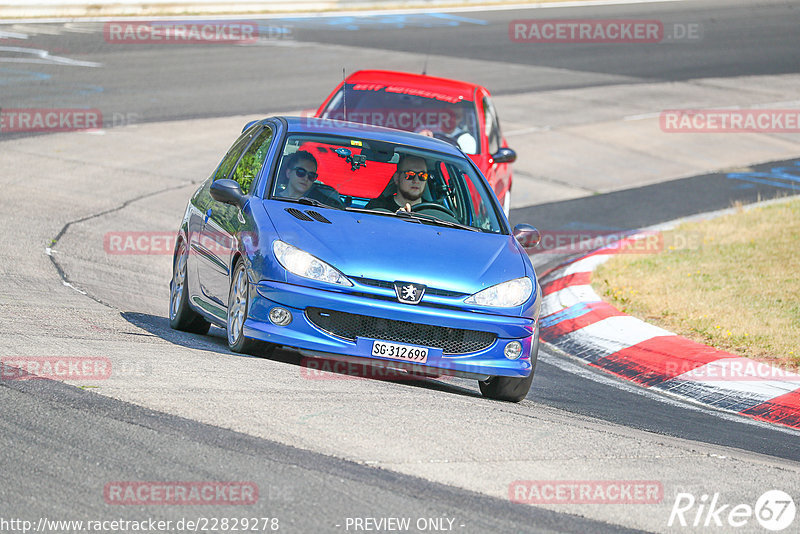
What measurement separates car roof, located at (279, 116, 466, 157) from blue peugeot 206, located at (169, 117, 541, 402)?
0.06 feet

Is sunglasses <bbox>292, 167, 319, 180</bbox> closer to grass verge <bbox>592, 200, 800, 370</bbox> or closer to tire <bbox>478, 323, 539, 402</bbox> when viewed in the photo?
tire <bbox>478, 323, 539, 402</bbox>

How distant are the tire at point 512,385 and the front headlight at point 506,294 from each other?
26 centimetres

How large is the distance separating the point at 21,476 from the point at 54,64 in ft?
62.7

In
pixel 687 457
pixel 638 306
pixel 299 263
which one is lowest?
pixel 638 306

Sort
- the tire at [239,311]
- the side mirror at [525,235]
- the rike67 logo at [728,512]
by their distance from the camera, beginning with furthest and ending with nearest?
the side mirror at [525,235], the tire at [239,311], the rike67 logo at [728,512]

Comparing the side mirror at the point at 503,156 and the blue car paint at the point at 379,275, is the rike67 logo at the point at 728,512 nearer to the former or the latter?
the blue car paint at the point at 379,275

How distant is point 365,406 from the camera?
6418 mm

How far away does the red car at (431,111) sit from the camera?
13.5 meters

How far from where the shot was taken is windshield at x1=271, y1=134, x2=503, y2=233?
8250 mm

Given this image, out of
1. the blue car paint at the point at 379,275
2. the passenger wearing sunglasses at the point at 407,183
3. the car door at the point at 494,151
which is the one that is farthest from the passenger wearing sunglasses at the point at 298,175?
the car door at the point at 494,151

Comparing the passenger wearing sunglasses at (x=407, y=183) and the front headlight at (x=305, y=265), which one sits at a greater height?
the passenger wearing sunglasses at (x=407, y=183)

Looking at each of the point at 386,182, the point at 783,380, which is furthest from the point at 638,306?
the point at 386,182

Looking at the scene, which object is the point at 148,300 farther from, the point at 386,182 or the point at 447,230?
the point at 447,230

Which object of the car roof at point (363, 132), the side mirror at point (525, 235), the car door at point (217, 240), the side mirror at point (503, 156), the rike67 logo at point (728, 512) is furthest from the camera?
the side mirror at point (503, 156)
